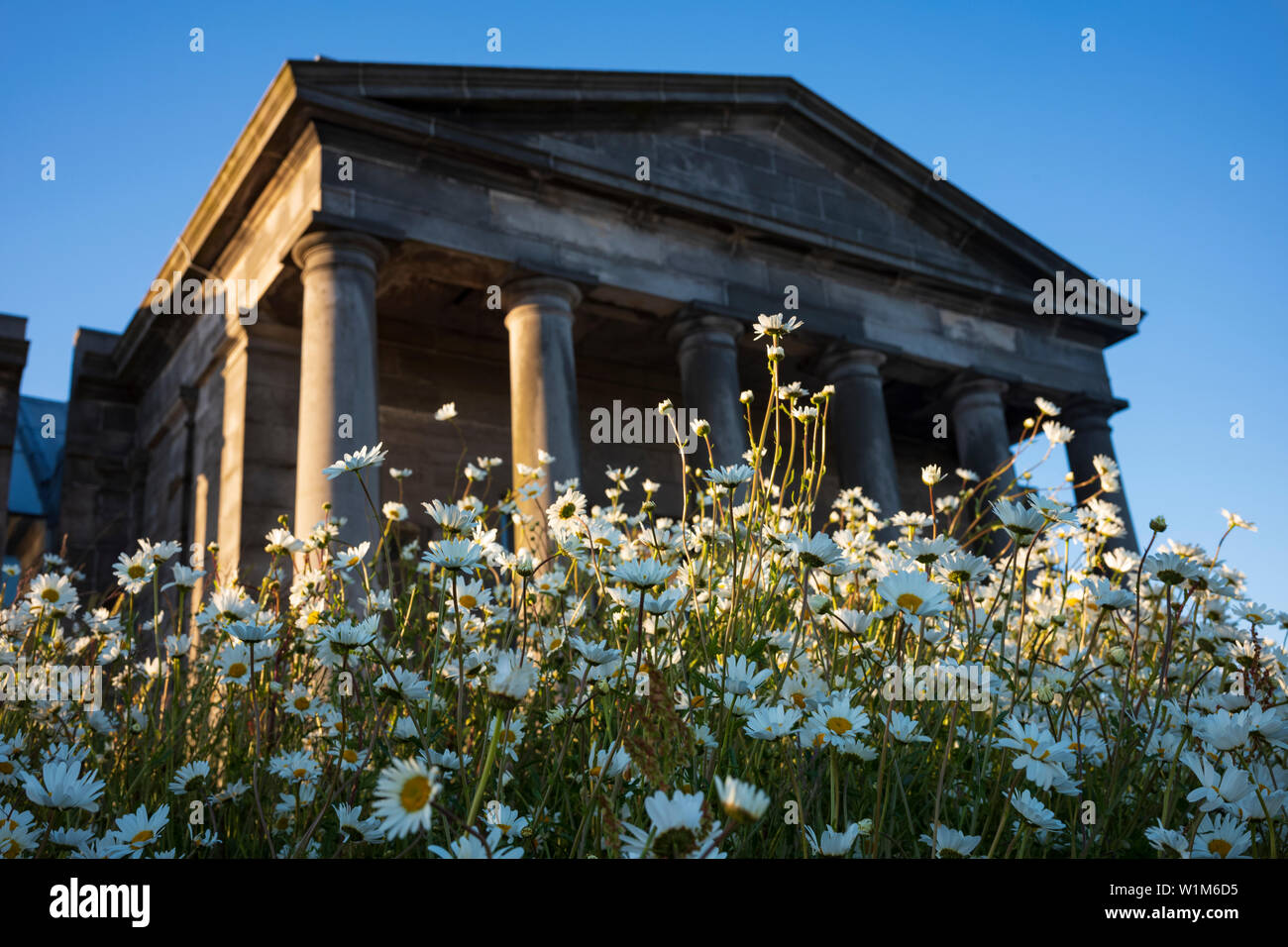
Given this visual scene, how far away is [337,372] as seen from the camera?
11.3 m

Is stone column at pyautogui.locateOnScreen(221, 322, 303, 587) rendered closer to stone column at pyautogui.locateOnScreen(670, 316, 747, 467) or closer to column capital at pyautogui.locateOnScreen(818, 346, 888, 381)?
stone column at pyautogui.locateOnScreen(670, 316, 747, 467)

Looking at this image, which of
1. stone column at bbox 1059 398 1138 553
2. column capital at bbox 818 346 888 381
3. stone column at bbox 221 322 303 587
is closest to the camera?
stone column at bbox 221 322 303 587

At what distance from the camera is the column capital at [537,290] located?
42.8 feet

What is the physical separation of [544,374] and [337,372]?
2.49m

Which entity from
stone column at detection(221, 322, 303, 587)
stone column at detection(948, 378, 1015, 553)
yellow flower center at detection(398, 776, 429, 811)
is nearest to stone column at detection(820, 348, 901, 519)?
stone column at detection(948, 378, 1015, 553)

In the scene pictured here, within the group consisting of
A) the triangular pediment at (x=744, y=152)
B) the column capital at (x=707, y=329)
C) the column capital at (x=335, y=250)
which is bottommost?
the column capital at (x=335, y=250)

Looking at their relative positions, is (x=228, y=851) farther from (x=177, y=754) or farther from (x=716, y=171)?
(x=716, y=171)

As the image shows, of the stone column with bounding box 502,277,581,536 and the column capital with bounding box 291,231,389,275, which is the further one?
the stone column with bounding box 502,277,581,536

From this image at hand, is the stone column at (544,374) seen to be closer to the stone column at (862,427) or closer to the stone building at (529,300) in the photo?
the stone building at (529,300)

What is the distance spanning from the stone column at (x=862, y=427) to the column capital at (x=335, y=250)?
7.15m

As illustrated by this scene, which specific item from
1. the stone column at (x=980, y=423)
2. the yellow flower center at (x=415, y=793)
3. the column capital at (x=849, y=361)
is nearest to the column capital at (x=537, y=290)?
the column capital at (x=849, y=361)

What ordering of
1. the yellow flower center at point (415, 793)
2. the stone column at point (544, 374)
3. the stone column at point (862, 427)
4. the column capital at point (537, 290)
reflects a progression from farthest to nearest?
the stone column at point (862, 427) < the column capital at point (537, 290) < the stone column at point (544, 374) < the yellow flower center at point (415, 793)

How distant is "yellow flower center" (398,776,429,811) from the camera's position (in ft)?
4.45
